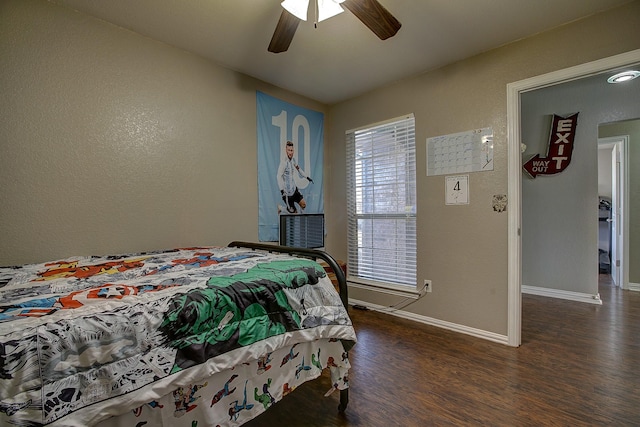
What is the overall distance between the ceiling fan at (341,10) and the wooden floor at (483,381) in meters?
2.10

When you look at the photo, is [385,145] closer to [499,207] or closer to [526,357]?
[499,207]

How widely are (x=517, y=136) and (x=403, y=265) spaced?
149 cm

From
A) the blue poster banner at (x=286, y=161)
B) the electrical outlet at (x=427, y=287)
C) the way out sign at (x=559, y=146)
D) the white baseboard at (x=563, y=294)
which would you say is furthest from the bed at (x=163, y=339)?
the way out sign at (x=559, y=146)

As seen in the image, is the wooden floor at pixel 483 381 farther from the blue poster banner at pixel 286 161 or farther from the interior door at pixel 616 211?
the interior door at pixel 616 211

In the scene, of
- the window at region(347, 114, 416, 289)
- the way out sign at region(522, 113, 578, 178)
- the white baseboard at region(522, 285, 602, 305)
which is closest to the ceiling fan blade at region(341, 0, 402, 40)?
the window at region(347, 114, 416, 289)

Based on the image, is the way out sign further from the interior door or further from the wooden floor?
the wooden floor

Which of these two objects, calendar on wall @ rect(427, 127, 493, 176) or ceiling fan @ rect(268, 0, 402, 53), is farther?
calendar on wall @ rect(427, 127, 493, 176)

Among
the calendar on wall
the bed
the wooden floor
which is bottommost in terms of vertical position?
the wooden floor

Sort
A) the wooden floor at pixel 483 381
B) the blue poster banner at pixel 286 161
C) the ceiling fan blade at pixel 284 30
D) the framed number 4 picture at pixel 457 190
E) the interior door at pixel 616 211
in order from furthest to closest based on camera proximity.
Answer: the interior door at pixel 616 211 → the blue poster banner at pixel 286 161 → the framed number 4 picture at pixel 457 190 → the ceiling fan blade at pixel 284 30 → the wooden floor at pixel 483 381

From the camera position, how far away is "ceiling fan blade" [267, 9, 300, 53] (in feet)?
5.17

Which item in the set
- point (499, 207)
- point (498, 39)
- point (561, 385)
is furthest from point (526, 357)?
point (498, 39)

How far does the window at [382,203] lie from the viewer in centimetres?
284

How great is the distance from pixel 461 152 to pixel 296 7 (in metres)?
1.76

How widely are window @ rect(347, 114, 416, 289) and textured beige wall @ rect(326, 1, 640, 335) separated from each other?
13 centimetres
